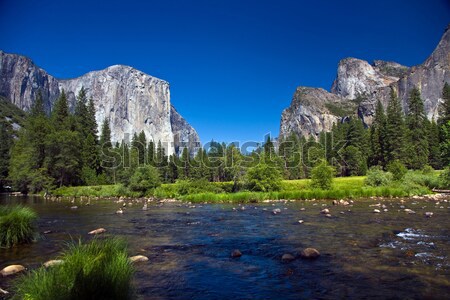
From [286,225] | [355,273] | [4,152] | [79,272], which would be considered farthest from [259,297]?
[4,152]

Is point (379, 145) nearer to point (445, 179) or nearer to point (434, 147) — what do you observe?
point (434, 147)

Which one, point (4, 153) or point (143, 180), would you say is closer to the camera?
point (143, 180)

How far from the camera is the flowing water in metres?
8.31

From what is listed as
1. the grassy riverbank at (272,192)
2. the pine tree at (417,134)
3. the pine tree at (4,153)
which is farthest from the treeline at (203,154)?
the grassy riverbank at (272,192)

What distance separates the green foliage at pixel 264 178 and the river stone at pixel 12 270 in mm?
40725

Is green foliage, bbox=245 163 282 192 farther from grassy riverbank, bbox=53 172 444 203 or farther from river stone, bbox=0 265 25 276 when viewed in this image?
river stone, bbox=0 265 25 276

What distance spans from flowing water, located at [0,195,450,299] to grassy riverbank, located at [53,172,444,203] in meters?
19.0

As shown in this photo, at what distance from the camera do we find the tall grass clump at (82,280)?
5.43 metres

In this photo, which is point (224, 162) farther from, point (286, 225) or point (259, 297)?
point (259, 297)

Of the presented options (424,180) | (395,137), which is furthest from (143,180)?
(395,137)

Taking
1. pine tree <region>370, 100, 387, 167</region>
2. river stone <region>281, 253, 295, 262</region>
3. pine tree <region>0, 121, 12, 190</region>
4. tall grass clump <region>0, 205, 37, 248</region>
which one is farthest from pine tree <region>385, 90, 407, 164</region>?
pine tree <region>0, 121, 12, 190</region>

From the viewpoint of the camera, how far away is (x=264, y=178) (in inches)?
1950

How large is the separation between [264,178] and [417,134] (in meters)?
57.4

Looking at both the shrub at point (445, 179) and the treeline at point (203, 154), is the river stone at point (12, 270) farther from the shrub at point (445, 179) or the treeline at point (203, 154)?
the shrub at point (445, 179)
